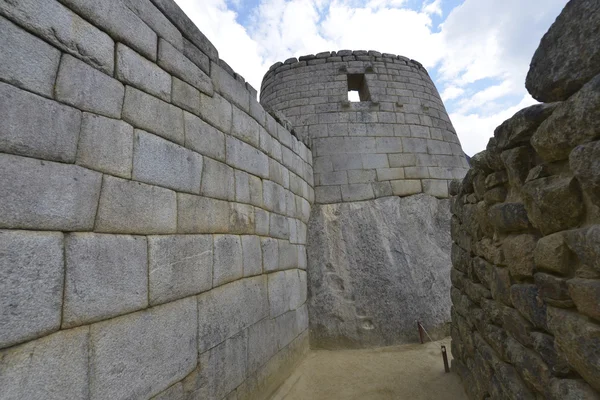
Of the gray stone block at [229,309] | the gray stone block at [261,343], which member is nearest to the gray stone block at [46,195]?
the gray stone block at [229,309]

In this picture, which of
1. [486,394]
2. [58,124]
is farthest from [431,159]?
[58,124]

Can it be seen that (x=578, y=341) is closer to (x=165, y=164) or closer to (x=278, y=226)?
(x=165, y=164)

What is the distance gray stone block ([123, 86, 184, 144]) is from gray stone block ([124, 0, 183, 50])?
1.64 ft

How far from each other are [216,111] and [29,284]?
1784 millimetres

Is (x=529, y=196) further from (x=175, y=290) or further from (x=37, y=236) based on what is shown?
(x=37, y=236)

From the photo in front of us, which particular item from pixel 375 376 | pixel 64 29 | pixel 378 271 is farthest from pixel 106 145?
pixel 378 271

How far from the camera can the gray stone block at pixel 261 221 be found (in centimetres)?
303

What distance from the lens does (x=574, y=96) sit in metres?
1.08

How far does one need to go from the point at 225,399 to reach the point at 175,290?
38.8 inches

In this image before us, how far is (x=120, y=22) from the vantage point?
1.77 m

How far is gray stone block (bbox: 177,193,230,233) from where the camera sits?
6.77ft

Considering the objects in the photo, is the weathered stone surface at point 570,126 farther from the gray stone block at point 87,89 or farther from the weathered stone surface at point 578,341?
the gray stone block at point 87,89

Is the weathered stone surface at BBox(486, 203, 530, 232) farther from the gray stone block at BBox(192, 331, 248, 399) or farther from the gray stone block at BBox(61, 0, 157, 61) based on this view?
the gray stone block at BBox(61, 0, 157, 61)

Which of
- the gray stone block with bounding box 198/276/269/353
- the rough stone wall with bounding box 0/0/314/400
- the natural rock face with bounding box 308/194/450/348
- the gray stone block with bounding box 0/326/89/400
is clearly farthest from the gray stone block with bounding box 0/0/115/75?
the natural rock face with bounding box 308/194/450/348
